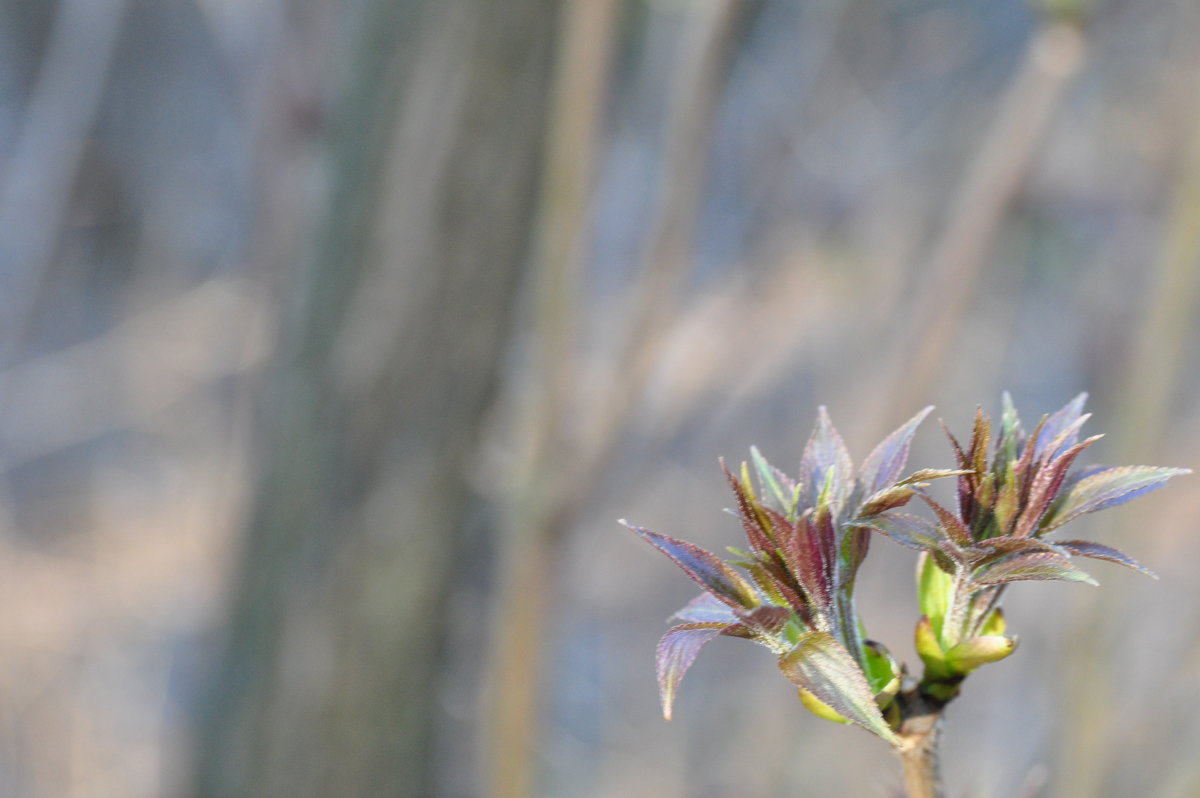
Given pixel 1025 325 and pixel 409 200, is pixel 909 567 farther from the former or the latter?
pixel 409 200

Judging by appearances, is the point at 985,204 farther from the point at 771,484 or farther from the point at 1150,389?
the point at 771,484

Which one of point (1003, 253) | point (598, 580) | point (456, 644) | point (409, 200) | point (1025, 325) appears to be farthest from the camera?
point (598, 580)

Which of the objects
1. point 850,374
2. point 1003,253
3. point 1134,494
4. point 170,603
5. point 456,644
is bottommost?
point 1134,494

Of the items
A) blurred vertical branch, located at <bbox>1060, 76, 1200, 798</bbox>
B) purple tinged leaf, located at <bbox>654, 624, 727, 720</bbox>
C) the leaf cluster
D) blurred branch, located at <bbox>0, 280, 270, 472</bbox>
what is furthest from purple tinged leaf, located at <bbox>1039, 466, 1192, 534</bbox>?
blurred branch, located at <bbox>0, 280, 270, 472</bbox>

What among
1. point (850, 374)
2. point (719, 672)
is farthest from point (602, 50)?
point (719, 672)

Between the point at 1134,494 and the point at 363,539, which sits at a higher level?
the point at 363,539

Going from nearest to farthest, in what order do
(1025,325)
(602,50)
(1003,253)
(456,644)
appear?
(602,50) < (456,644) < (1003,253) < (1025,325)

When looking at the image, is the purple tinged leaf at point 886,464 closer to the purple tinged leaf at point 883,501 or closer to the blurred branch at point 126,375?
the purple tinged leaf at point 883,501
